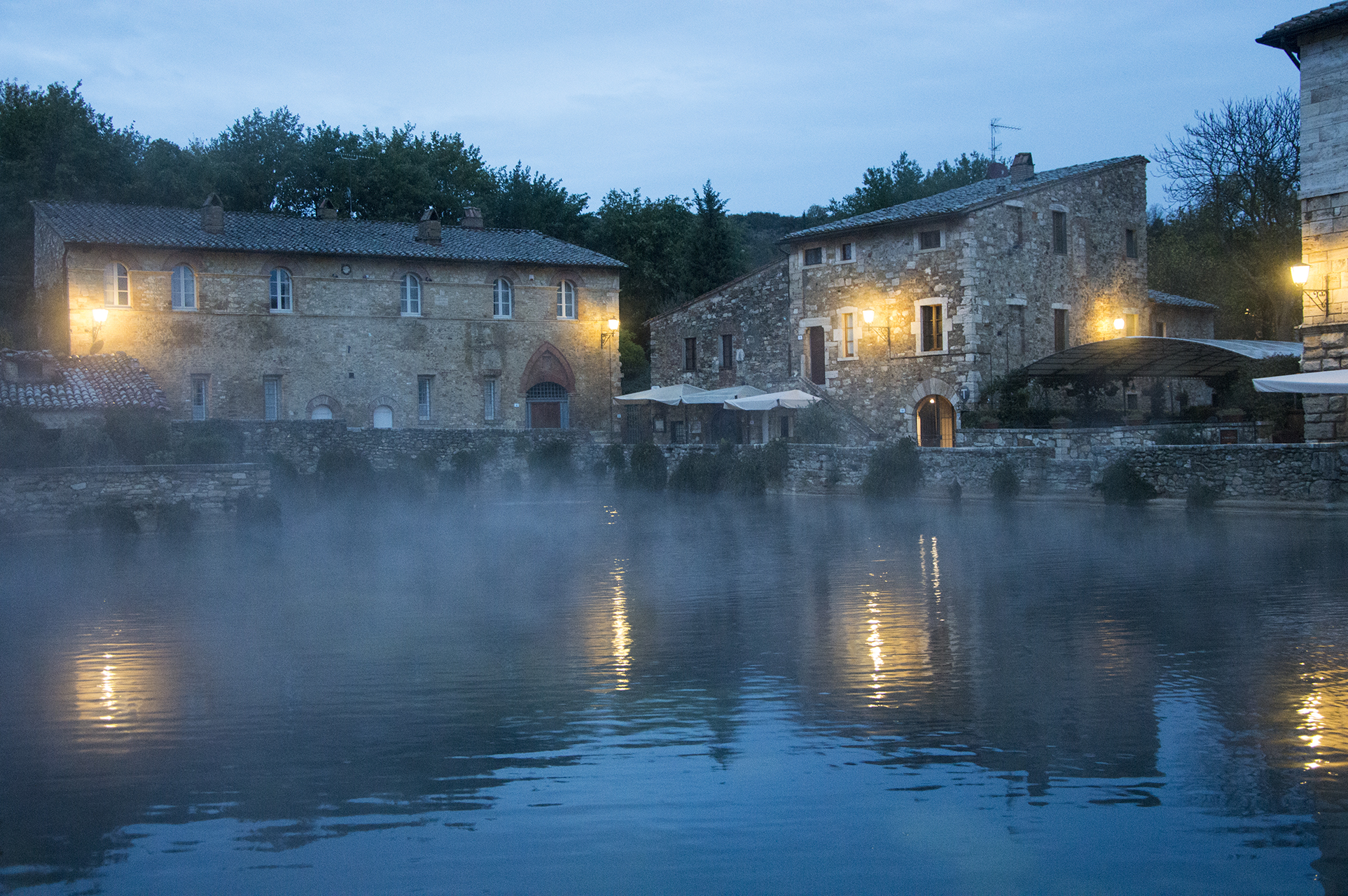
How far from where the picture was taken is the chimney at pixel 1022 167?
3525 centimetres

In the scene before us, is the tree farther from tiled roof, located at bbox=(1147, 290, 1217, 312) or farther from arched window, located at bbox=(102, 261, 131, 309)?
arched window, located at bbox=(102, 261, 131, 309)

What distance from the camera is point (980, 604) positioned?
10922mm

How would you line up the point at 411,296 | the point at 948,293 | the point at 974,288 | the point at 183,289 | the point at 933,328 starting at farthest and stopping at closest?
1. the point at 411,296
2. the point at 183,289
3. the point at 933,328
4. the point at 948,293
5. the point at 974,288

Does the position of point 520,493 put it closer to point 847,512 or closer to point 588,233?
point 847,512

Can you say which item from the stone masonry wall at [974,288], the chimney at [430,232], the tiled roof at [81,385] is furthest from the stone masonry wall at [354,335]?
the stone masonry wall at [974,288]

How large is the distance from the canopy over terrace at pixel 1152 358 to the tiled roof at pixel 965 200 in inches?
193

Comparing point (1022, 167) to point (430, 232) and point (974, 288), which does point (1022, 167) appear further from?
point (430, 232)

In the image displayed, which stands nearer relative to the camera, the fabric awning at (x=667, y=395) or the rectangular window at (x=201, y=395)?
the rectangular window at (x=201, y=395)

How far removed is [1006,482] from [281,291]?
22504mm

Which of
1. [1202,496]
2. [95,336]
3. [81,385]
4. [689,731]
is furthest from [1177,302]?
[689,731]

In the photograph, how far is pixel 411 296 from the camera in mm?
36844

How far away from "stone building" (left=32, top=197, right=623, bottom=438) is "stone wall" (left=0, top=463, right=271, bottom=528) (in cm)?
1138

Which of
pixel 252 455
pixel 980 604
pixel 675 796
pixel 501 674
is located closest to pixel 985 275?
pixel 252 455

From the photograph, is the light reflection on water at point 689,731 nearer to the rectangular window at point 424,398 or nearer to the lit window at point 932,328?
the lit window at point 932,328
